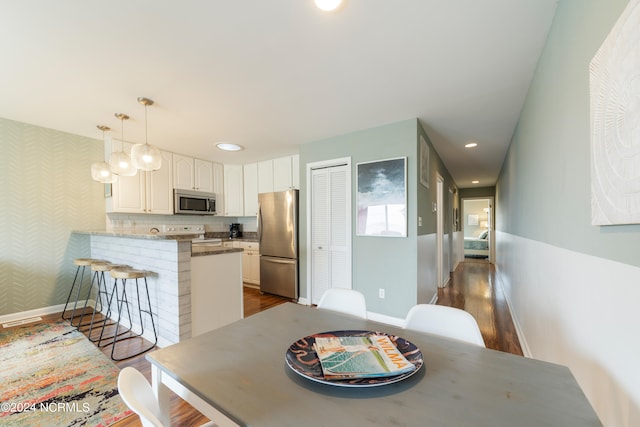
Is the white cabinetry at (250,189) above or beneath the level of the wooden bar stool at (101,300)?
above

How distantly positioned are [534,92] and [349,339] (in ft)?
7.90

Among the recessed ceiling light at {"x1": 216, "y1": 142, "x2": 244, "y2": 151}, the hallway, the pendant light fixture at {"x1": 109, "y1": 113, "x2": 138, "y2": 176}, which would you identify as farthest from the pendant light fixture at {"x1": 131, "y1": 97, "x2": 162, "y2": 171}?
→ the hallway

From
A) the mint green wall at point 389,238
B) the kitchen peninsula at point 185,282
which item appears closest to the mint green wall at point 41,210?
the kitchen peninsula at point 185,282

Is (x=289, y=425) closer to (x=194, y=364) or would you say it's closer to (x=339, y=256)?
(x=194, y=364)

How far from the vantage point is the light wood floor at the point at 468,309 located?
5.38 feet

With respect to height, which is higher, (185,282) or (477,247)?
(185,282)

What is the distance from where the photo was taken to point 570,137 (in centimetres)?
127

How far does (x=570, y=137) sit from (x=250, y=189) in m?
4.51

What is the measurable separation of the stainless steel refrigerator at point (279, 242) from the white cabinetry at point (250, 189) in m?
0.62

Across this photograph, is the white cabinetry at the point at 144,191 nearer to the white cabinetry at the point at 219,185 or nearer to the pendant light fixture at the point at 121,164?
the white cabinetry at the point at 219,185

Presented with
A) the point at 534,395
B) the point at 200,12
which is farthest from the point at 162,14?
the point at 534,395

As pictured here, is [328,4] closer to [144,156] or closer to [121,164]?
[144,156]

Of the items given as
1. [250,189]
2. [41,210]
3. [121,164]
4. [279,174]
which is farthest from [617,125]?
[41,210]

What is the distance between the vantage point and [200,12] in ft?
4.79
